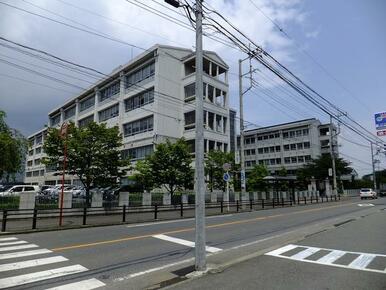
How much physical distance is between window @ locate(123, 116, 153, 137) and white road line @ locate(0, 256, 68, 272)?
116 ft

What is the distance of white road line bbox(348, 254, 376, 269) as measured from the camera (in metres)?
7.65

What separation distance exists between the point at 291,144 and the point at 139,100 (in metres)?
50.6

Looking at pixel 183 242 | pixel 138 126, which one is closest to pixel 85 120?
pixel 138 126

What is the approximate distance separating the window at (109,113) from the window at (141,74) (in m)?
5.19

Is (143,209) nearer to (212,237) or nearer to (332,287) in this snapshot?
(212,237)

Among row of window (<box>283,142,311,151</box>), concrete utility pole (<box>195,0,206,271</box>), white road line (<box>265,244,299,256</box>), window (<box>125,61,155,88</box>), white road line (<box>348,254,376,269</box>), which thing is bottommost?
white road line (<box>348,254,376,269</box>)

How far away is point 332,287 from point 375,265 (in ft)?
8.13

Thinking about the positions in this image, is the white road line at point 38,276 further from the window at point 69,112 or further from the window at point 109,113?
the window at point 69,112

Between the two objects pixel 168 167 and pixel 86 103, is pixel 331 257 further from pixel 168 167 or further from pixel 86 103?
pixel 86 103

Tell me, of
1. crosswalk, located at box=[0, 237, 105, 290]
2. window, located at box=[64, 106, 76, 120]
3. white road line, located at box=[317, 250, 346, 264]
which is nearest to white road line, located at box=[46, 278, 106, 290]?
crosswalk, located at box=[0, 237, 105, 290]

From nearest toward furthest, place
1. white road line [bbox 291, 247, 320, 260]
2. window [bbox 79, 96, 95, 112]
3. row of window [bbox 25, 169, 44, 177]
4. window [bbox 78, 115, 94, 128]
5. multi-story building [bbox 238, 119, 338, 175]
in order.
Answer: white road line [bbox 291, 247, 320, 260]
window [bbox 78, 115, 94, 128]
window [bbox 79, 96, 95, 112]
multi-story building [bbox 238, 119, 338, 175]
row of window [bbox 25, 169, 44, 177]

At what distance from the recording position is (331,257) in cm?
869

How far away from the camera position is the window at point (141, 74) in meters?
44.7

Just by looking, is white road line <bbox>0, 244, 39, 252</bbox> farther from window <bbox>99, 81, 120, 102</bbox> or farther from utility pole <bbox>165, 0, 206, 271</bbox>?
window <bbox>99, 81, 120, 102</bbox>
